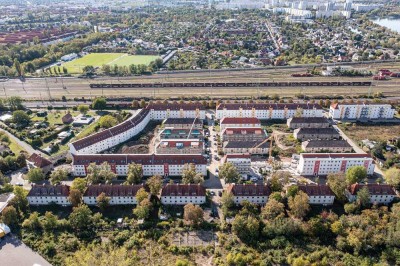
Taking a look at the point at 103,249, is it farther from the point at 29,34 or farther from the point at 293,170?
the point at 29,34

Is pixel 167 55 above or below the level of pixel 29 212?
above

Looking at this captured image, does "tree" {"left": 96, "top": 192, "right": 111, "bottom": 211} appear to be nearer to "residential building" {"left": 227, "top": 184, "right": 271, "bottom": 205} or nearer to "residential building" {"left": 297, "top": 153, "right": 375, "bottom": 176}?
"residential building" {"left": 227, "top": 184, "right": 271, "bottom": 205}

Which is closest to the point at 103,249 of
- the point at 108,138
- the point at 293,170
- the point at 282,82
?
the point at 108,138

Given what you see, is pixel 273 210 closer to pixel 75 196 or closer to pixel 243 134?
Answer: pixel 243 134

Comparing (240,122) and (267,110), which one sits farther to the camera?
(267,110)

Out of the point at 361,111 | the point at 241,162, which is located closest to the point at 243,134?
the point at 241,162

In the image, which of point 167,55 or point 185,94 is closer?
point 185,94

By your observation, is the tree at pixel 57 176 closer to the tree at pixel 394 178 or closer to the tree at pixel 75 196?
the tree at pixel 75 196
